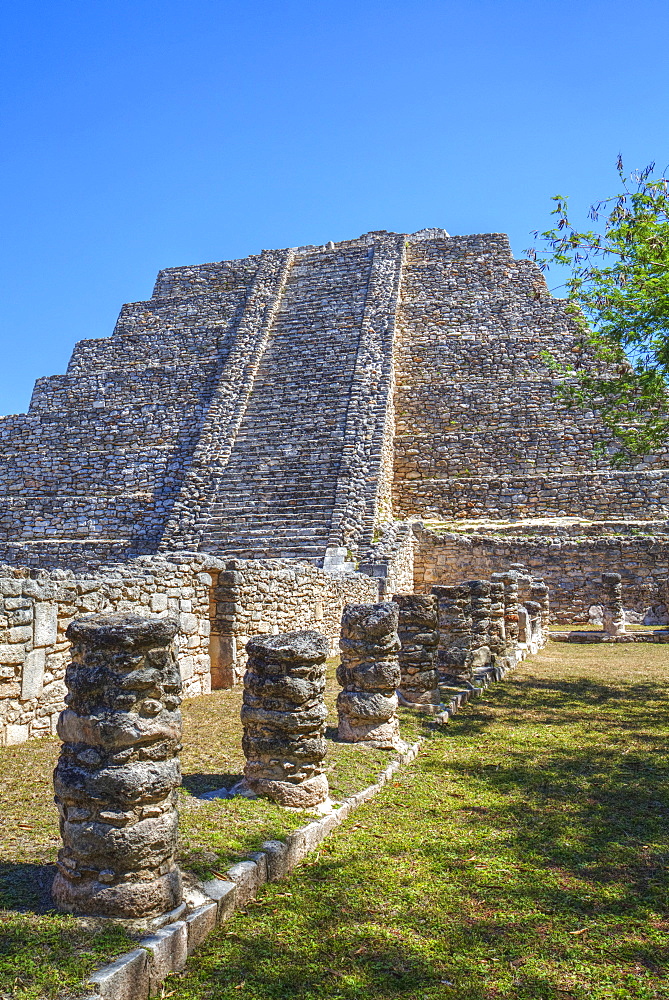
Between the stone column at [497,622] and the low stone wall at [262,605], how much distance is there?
3002 mm

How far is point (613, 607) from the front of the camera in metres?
16.7

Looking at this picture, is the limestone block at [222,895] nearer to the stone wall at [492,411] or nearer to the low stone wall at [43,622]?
the low stone wall at [43,622]

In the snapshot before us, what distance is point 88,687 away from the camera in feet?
11.1

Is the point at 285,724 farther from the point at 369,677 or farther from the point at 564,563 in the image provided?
the point at 564,563

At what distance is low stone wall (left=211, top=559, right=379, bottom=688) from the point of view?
9641 millimetres

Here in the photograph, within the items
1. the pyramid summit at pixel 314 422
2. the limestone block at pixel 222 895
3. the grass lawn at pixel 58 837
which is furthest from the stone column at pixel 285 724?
the pyramid summit at pixel 314 422

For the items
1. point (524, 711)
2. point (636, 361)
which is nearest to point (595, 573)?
point (636, 361)

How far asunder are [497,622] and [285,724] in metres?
8.77

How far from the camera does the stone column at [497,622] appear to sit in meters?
12.6

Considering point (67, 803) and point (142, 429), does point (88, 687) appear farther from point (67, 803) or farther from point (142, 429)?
point (142, 429)

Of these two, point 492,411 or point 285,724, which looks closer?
point 285,724

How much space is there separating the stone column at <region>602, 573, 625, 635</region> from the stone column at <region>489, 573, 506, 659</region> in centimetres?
496

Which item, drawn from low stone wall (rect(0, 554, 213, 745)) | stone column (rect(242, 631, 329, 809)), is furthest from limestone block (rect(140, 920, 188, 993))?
low stone wall (rect(0, 554, 213, 745))

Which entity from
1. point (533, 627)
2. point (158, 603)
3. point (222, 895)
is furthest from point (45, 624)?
point (533, 627)
